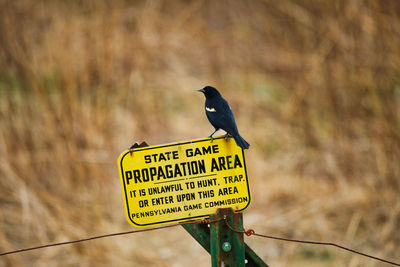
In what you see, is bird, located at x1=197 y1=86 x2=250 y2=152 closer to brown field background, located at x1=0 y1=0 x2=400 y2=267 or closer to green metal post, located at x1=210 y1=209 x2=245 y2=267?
green metal post, located at x1=210 y1=209 x2=245 y2=267

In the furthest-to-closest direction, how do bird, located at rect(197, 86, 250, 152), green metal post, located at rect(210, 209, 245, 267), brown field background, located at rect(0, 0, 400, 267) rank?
1. brown field background, located at rect(0, 0, 400, 267)
2. bird, located at rect(197, 86, 250, 152)
3. green metal post, located at rect(210, 209, 245, 267)

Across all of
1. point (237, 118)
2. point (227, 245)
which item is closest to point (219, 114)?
point (227, 245)

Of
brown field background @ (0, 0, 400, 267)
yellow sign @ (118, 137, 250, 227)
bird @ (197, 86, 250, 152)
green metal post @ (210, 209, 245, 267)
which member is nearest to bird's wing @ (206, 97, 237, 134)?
bird @ (197, 86, 250, 152)

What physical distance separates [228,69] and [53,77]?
2076 millimetres

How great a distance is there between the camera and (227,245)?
5.93 ft

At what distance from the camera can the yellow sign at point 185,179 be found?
189 cm

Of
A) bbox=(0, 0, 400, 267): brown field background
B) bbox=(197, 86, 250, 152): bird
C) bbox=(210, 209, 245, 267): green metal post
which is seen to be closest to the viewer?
bbox=(210, 209, 245, 267): green metal post

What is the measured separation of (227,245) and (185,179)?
0.29m

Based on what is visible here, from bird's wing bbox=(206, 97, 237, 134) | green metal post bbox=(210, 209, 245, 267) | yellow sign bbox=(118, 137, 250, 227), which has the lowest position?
green metal post bbox=(210, 209, 245, 267)

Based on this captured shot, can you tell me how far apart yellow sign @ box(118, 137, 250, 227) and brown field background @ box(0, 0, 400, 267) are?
2.58 m

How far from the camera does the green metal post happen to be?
181cm

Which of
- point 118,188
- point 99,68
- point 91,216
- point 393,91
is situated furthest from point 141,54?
point 393,91

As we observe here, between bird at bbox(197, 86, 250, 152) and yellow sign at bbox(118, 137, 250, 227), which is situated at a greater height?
bird at bbox(197, 86, 250, 152)

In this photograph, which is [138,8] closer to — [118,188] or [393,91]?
[118,188]
